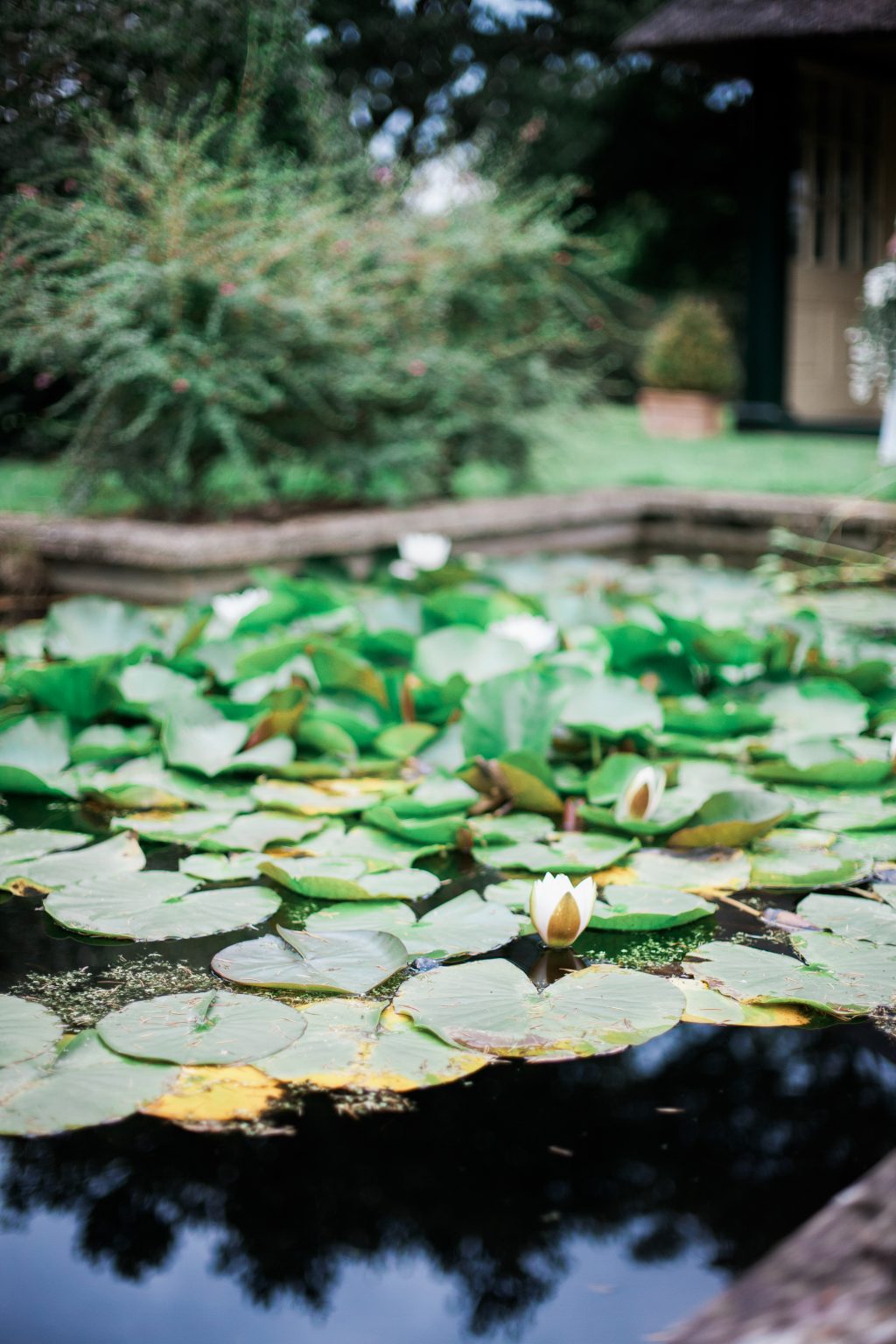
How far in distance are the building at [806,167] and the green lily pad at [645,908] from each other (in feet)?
16.7

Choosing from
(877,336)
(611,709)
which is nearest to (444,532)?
(877,336)

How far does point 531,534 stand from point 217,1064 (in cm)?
293

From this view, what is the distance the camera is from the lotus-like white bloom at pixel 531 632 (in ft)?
7.18

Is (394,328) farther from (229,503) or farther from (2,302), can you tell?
(2,302)

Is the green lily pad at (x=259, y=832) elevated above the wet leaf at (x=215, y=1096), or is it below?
above

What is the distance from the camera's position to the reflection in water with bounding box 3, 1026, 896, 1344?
2.92 ft

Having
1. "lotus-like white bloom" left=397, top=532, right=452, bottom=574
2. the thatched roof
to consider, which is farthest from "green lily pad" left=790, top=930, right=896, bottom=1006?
the thatched roof

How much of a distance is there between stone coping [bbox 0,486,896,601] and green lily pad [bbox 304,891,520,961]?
1710mm

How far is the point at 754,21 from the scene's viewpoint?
5648 mm

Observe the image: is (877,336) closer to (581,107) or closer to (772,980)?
(772,980)

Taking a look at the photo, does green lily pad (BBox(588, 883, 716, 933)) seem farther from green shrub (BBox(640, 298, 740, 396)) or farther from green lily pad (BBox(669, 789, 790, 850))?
green shrub (BBox(640, 298, 740, 396))

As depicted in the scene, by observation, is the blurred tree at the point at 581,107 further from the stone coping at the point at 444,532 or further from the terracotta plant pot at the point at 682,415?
the stone coping at the point at 444,532

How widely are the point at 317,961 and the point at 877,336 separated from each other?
3502 millimetres

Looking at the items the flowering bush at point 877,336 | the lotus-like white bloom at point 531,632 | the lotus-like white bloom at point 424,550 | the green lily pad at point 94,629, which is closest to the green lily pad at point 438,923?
the lotus-like white bloom at point 531,632
